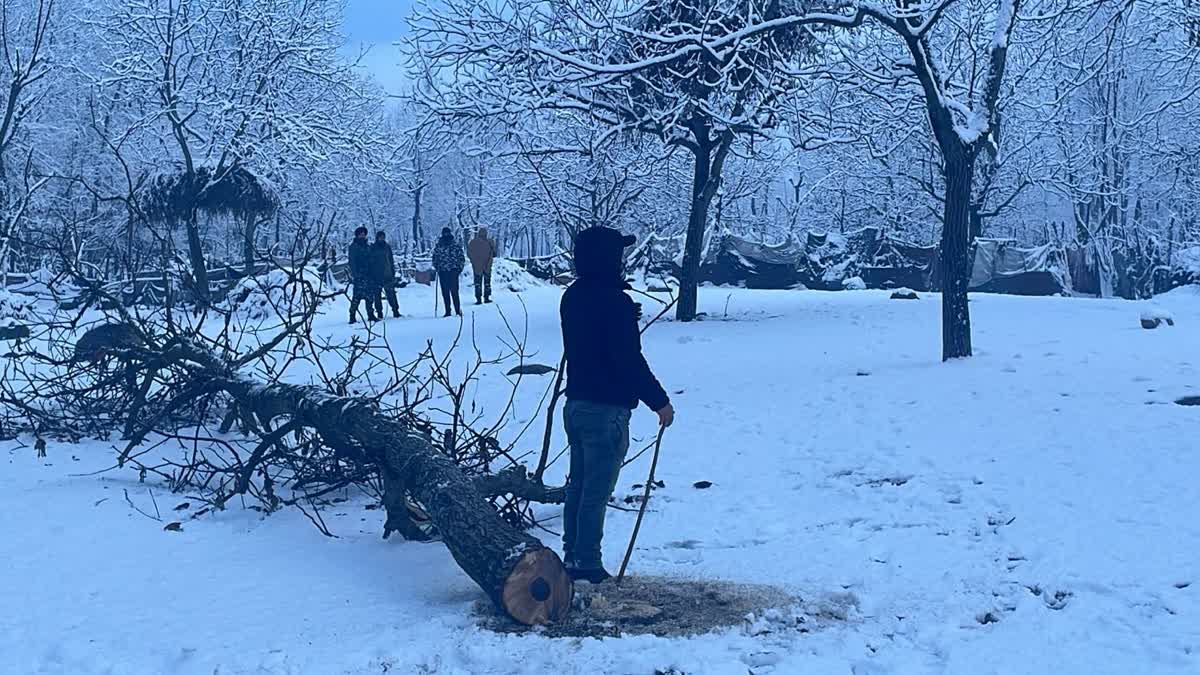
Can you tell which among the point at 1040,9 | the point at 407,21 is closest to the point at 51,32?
the point at 407,21

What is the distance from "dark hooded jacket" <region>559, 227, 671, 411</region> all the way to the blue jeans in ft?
0.20

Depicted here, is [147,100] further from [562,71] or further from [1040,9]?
[1040,9]

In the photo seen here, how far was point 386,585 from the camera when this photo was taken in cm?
469

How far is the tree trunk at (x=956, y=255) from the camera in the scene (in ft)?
33.4

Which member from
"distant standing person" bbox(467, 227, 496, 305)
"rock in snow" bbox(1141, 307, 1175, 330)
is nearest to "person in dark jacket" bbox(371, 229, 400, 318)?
"distant standing person" bbox(467, 227, 496, 305)

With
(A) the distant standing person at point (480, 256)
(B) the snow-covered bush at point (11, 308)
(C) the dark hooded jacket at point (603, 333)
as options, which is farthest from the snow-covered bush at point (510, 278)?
(C) the dark hooded jacket at point (603, 333)

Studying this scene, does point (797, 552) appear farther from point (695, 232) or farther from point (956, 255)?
point (695, 232)

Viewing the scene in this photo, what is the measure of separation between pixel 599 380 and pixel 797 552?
1509 millimetres

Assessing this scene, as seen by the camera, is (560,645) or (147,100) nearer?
(560,645)

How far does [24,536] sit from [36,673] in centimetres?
194

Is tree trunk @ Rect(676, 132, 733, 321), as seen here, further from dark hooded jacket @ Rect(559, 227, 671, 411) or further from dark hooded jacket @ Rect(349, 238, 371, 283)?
dark hooded jacket @ Rect(559, 227, 671, 411)

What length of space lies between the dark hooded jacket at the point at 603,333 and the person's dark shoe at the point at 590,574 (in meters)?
0.78

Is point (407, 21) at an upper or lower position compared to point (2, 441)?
upper

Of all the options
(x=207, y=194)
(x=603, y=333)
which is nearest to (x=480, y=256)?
Answer: (x=207, y=194)
